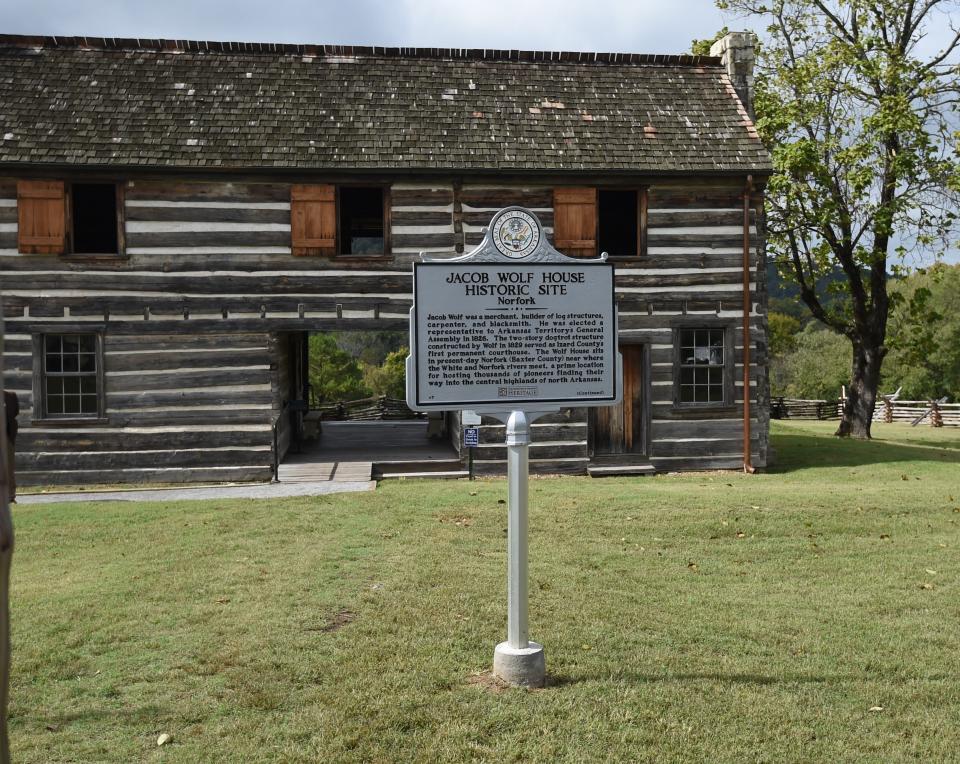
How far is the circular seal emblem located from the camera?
20.1 ft

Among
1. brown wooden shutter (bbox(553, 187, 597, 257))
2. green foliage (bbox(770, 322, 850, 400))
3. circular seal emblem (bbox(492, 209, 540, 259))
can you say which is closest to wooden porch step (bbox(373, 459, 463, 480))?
brown wooden shutter (bbox(553, 187, 597, 257))

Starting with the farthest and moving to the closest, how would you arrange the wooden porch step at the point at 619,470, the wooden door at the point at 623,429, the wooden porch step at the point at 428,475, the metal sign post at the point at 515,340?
the wooden door at the point at 623,429, the wooden porch step at the point at 619,470, the wooden porch step at the point at 428,475, the metal sign post at the point at 515,340

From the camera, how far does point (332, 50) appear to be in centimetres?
1809

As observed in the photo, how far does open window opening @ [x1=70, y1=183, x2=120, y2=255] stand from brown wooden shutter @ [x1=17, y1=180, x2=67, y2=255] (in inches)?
146

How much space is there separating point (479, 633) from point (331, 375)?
4636 cm

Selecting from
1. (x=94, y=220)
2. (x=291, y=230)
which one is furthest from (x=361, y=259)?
(x=94, y=220)

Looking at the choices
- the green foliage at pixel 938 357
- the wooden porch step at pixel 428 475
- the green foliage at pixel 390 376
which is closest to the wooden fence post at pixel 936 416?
the green foliage at pixel 938 357

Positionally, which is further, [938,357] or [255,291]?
[938,357]

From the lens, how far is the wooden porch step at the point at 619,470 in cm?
1662

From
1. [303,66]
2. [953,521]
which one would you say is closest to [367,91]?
[303,66]

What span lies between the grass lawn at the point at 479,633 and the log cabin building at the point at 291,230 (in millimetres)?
4537

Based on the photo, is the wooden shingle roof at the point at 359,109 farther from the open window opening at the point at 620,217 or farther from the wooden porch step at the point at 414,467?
the wooden porch step at the point at 414,467

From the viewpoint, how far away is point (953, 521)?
1096 centimetres

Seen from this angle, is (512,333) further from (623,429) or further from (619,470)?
(623,429)
